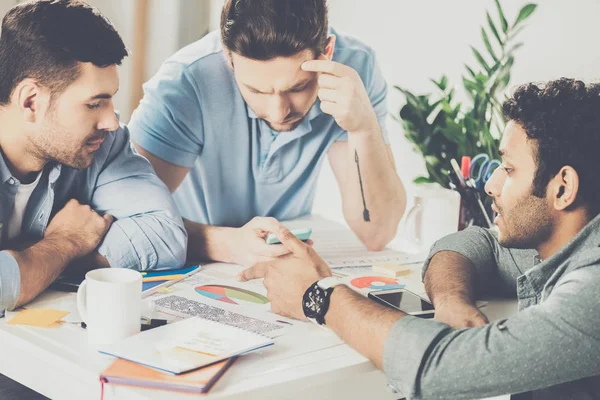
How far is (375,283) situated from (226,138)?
2.22 ft

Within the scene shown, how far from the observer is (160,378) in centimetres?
87

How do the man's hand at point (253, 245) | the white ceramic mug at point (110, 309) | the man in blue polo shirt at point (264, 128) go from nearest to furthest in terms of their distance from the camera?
the white ceramic mug at point (110, 309) → the man's hand at point (253, 245) → the man in blue polo shirt at point (264, 128)

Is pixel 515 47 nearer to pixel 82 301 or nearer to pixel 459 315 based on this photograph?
pixel 459 315

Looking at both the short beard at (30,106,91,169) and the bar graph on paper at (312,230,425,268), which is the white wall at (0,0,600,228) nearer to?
the bar graph on paper at (312,230,425,268)

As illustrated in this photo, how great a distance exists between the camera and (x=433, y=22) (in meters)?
2.43

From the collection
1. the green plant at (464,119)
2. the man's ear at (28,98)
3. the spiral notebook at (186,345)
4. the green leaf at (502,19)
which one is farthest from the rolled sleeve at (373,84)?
the spiral notebook at (186,345)

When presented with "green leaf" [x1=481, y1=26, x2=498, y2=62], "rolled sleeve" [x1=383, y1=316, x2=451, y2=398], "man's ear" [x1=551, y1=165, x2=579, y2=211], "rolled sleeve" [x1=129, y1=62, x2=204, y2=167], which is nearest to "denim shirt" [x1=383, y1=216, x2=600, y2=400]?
"rolled sleeve" [x1=383, y1=316, x2=451, y2=398]

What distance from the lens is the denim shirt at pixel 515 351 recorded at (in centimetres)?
88

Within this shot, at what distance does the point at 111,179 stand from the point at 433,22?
1.44 m

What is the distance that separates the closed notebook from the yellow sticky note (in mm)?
214

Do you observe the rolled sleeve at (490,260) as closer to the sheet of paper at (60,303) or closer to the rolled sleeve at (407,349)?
the rolled sleeve at (407,349)

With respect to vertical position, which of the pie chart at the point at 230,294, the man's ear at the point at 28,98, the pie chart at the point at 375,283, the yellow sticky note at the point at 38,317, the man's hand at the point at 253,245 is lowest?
the pie chart at the point at 375,283

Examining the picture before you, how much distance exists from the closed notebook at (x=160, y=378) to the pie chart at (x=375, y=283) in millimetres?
514

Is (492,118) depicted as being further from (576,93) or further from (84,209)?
(84,209)
